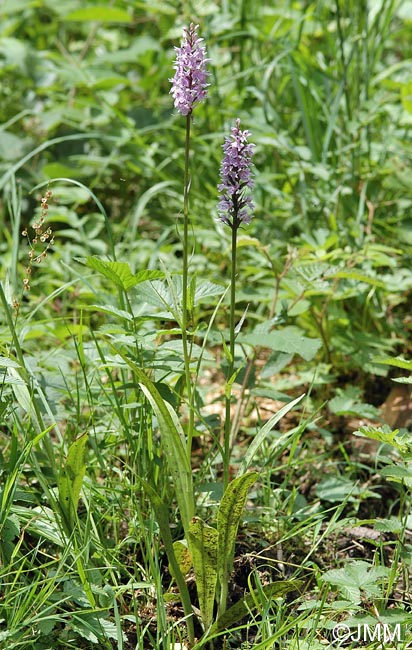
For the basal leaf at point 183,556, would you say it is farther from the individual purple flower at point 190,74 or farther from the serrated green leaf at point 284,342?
the individual purple flower at point 190,74

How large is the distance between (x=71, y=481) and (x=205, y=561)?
294 mm

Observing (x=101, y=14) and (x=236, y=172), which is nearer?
(x=236, y=172)

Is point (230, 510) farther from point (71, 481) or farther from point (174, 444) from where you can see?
point (71, 481)

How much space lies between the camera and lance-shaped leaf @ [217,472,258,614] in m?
1.40

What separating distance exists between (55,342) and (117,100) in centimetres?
131

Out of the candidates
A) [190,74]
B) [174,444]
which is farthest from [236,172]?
[174,444]

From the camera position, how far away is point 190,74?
4.39ft

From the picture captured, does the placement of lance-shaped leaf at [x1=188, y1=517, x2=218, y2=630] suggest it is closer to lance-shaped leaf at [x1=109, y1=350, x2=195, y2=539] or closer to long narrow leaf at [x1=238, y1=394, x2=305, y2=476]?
lance-shaped leaf at [x1=109, y1=350, x2=195, y2=539]

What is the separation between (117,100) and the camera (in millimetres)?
3459

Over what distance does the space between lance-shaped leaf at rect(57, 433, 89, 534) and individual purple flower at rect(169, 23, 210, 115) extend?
629 mm

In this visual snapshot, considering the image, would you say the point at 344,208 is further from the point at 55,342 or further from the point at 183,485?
the point at 183,485

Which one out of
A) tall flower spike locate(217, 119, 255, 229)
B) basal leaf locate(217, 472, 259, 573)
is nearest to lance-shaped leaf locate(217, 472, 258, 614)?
basal leaf locate(217, 472, 259, 573)

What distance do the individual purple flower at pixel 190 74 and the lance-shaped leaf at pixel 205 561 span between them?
2.29 ft

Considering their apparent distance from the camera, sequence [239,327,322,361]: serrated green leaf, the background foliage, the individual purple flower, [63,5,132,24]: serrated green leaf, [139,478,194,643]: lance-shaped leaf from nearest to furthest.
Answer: the individual purple flower < [139,478,194,643]: lance-shaped leaf < the background foliage < [239,327,322,361]: serrated green leaf < [63,5,132,24]: serrated green leaf
